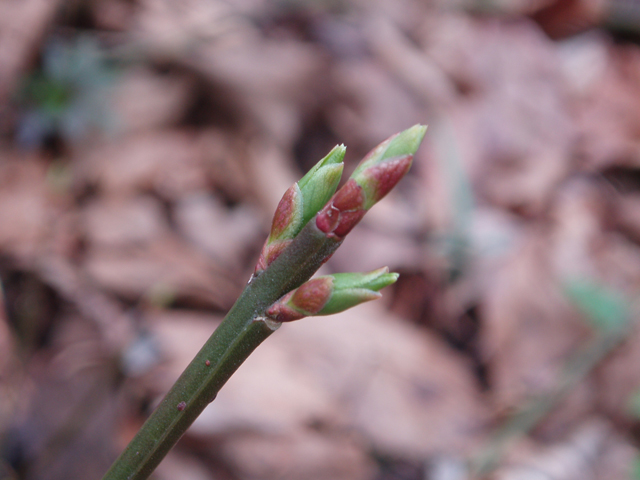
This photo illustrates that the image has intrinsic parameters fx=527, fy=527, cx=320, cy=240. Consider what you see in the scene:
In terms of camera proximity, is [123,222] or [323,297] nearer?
[323,297]

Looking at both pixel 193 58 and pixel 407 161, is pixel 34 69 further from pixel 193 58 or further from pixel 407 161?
pixel 407 161

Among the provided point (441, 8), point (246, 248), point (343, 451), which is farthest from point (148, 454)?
point (441, 8)

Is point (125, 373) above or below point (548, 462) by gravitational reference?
above

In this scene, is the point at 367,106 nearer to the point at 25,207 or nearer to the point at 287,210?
the point at 25,207

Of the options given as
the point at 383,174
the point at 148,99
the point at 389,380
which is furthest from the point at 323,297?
the point at 148,99

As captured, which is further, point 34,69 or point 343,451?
point 34,69

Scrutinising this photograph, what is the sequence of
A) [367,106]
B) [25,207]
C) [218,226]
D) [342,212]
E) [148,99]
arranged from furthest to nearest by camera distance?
[367,106] < [148,99] < [218,226] < [25,207] < [342,212]
